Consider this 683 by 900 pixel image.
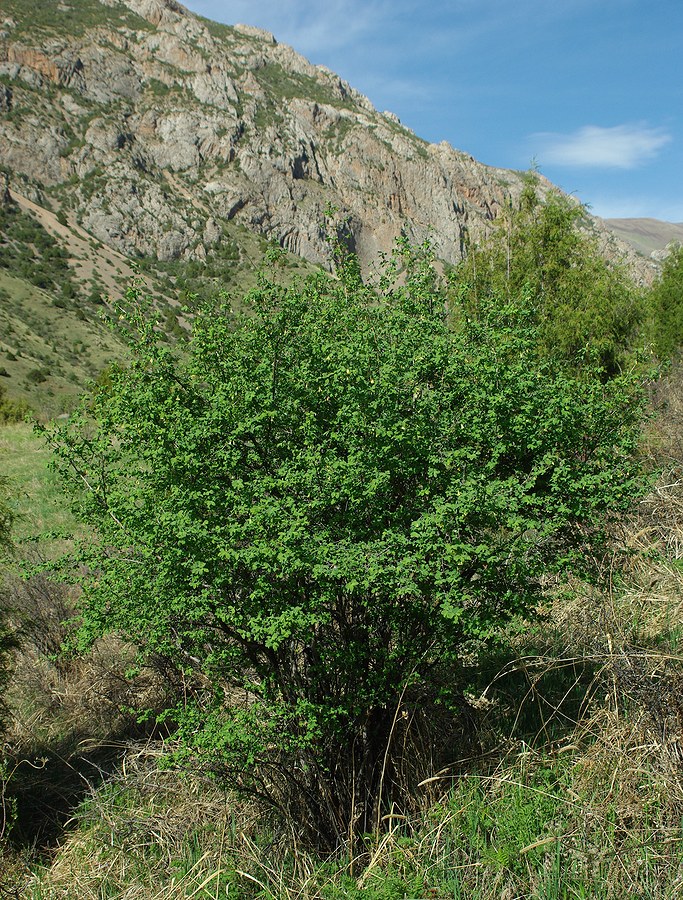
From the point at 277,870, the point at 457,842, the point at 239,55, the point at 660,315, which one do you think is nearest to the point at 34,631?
the point at 277,870

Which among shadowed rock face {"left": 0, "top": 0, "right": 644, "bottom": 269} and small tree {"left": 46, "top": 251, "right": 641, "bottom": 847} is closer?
small tree {"left": 46, "top": 251, "right": 641, "bottom": 847}

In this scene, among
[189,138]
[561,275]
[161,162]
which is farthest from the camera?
[189,138]

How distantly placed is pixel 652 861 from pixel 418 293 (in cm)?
386

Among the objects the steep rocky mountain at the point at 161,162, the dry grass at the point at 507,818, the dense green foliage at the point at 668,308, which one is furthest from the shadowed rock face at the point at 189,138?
the dry grass at the point at 507,818

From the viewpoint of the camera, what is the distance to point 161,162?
99062 millimetres

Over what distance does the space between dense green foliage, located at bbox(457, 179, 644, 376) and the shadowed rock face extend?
197ft

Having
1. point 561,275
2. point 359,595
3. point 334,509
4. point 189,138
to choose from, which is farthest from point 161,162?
point 359,595

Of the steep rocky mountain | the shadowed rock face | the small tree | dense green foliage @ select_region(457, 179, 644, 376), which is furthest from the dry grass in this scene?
the shadowed rock face

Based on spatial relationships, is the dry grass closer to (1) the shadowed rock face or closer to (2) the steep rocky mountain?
(2) the steep rocky mountain

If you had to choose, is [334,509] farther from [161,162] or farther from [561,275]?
[161,162]

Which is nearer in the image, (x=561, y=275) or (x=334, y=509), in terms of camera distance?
(x=334, y=509)

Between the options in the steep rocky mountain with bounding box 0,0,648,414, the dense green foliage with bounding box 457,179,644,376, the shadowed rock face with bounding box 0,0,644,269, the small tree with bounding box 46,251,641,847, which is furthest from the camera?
the shadowed rock face with bounding box 0,0,644,269

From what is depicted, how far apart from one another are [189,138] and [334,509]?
113 m

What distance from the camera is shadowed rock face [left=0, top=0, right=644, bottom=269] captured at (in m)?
87.4
